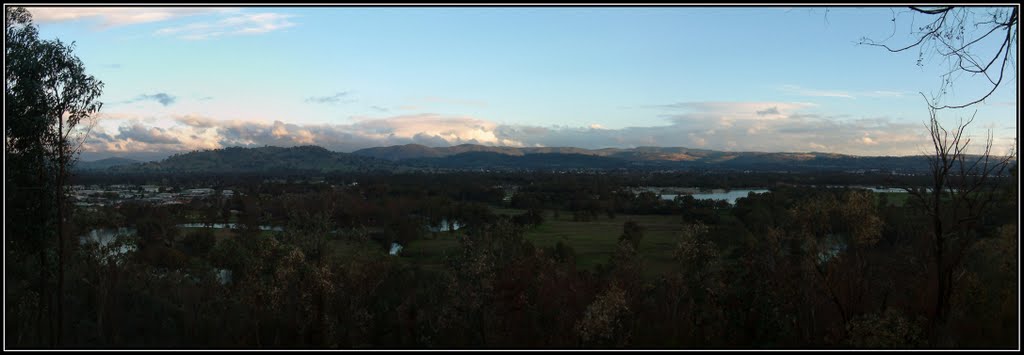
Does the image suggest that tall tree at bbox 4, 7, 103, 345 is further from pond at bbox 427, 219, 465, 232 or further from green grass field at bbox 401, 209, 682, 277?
pond at bbox 427, 219, 465, 232

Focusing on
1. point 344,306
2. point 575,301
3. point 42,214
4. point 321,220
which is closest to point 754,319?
point 575,301

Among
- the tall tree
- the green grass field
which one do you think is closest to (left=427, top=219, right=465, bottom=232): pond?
the green grass field

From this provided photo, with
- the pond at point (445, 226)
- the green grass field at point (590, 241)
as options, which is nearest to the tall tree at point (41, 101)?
the green grass field at point (590, 241)

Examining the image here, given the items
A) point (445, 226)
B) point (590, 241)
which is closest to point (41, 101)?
point (590, 241)

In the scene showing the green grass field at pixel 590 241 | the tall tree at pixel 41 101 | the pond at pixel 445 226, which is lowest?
the pond at pixel 445 226

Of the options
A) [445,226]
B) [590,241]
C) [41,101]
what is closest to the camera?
[41,101]

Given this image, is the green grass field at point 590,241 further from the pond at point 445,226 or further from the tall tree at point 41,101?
the tall tree at point 41,101

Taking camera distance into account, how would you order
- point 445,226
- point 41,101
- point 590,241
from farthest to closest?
point 445,226, point 590,241, point 41,101

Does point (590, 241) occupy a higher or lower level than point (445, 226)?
higher

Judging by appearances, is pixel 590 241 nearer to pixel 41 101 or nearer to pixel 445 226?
pixel 445 226

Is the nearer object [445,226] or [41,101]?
[41,101]

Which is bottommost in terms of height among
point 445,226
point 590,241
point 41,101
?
point 445,226
